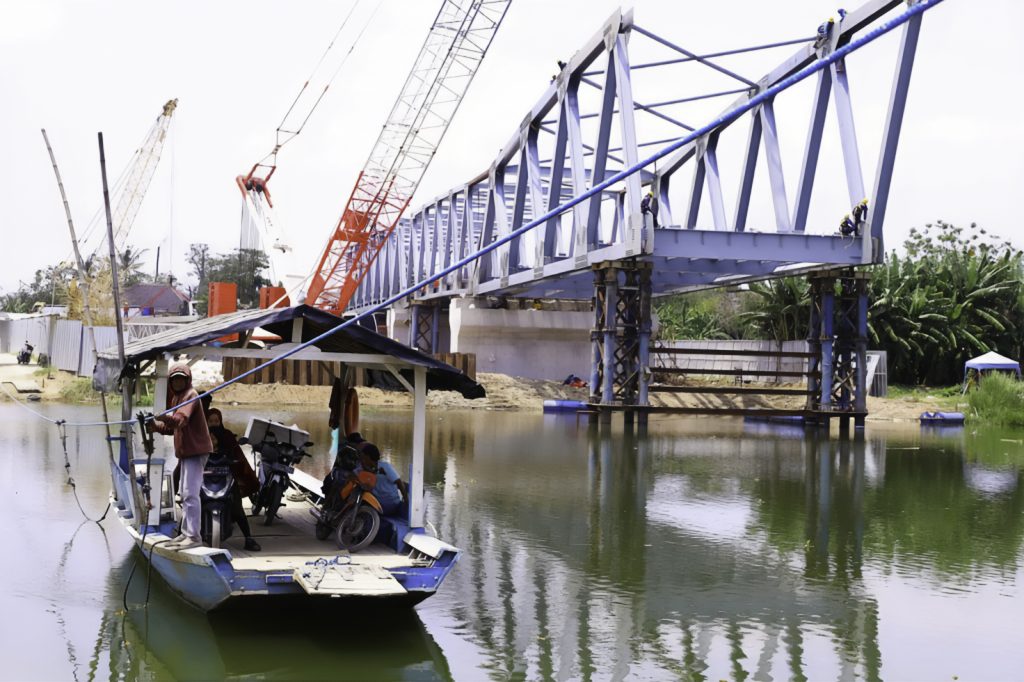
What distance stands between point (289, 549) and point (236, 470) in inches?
59.0

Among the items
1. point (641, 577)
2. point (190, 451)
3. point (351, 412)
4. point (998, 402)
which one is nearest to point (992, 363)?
point (998, 402)

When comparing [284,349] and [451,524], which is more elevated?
[284,349]

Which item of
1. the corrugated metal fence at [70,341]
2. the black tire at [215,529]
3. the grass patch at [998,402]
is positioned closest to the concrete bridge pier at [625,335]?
the grass patch at [998,402]

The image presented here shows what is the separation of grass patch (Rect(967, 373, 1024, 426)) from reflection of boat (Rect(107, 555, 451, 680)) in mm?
33899

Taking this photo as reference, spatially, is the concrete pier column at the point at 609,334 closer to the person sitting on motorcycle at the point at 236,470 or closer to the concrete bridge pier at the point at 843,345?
the concrete bridge pier at the point at 843,345

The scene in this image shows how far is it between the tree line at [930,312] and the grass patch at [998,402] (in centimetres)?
999

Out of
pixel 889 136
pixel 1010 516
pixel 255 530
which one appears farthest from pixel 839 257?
pixel 255 530

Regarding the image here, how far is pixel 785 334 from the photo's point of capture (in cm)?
5250

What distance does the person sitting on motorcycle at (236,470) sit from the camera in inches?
407

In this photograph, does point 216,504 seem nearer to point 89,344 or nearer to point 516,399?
point 89,344

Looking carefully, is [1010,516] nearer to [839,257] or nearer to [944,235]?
[839,257]

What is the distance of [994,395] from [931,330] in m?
12.3

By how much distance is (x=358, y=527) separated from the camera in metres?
10.5

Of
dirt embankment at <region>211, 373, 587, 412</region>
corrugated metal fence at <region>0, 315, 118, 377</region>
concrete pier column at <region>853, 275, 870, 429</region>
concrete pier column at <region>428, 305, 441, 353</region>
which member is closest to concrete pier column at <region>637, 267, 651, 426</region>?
concrete pier column at <region>853, 275, 870, 429</region>
